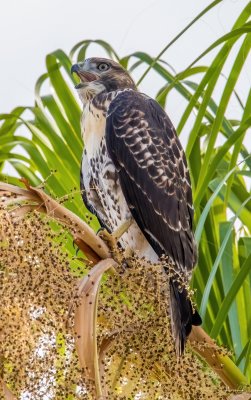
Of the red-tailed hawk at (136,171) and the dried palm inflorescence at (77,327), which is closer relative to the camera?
the dried palm inflorescence at (77,327)

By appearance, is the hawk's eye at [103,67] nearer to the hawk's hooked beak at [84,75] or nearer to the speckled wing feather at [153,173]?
the hawk's hooked beak at [84,75]

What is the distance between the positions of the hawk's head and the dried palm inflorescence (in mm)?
1762

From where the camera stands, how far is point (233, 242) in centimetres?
413

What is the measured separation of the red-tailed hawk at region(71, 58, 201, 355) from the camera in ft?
10.8

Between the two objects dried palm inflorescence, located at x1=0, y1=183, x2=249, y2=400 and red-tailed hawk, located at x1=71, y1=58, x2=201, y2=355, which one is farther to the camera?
red-tailed hawk, located at x1=71, y1=58, x2=201, y2=355

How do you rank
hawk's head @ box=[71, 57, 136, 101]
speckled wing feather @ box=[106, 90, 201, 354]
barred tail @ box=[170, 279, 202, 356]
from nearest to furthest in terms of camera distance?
1. barred tail @ box=[170, 279, 202, 356]
2. speckled wing feather @ box=[106, 90, 201, 354]
3. hawk's head @ box=[71, 57, 136, 101]

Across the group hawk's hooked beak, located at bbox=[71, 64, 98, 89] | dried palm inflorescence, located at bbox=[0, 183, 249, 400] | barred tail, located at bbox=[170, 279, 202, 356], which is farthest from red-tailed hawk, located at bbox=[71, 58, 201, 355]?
dried palm inflorescence, located at bbox=[0, 183, 249, 400]

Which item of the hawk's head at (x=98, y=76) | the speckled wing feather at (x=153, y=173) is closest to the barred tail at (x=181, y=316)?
the speckled wing feather at (x=153, y=173)

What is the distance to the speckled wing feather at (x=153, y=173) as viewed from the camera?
3.24 meters

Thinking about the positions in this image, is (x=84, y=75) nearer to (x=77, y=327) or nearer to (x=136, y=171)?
(x=136, y=171)

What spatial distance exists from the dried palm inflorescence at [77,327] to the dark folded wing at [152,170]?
3.99 ft

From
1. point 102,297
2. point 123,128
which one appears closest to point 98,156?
point 123,128

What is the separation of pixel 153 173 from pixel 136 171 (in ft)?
0.27

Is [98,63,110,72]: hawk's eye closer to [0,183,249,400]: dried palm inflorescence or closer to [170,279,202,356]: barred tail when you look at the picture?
[170,279,202,356]: barred tail
